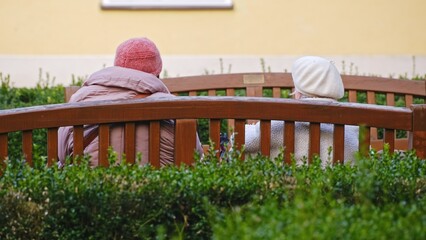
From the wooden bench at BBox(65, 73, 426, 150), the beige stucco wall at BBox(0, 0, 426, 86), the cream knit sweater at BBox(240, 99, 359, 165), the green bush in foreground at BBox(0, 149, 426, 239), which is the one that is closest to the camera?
the green bush in foreground at BBox(0, 149, 426, 239)

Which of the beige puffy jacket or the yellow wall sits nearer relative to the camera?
the beige puffy jacket

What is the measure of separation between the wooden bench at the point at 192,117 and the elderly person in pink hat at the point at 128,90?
0.19 metres

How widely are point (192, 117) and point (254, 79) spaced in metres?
2.77

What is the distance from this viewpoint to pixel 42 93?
32.6ft

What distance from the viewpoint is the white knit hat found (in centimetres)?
677

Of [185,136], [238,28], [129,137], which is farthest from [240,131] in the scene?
[238,28]

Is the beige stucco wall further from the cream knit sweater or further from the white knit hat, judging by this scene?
the cream knit sweater

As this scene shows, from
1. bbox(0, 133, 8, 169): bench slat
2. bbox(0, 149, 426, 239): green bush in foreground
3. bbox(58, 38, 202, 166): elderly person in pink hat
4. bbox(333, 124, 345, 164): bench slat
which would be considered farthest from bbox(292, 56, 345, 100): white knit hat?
bbox(0, 133, 8, 169): bench slat

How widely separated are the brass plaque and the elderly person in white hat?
153 centimetres

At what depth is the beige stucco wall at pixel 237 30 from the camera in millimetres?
13422

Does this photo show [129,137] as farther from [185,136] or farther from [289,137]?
[289,137]

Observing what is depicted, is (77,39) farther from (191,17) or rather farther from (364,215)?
(364,215)

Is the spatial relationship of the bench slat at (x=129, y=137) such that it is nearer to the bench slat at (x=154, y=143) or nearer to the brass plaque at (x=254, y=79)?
the bench slat at (x=154, y=143)

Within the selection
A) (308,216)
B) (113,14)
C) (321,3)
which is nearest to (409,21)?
(321,3)
